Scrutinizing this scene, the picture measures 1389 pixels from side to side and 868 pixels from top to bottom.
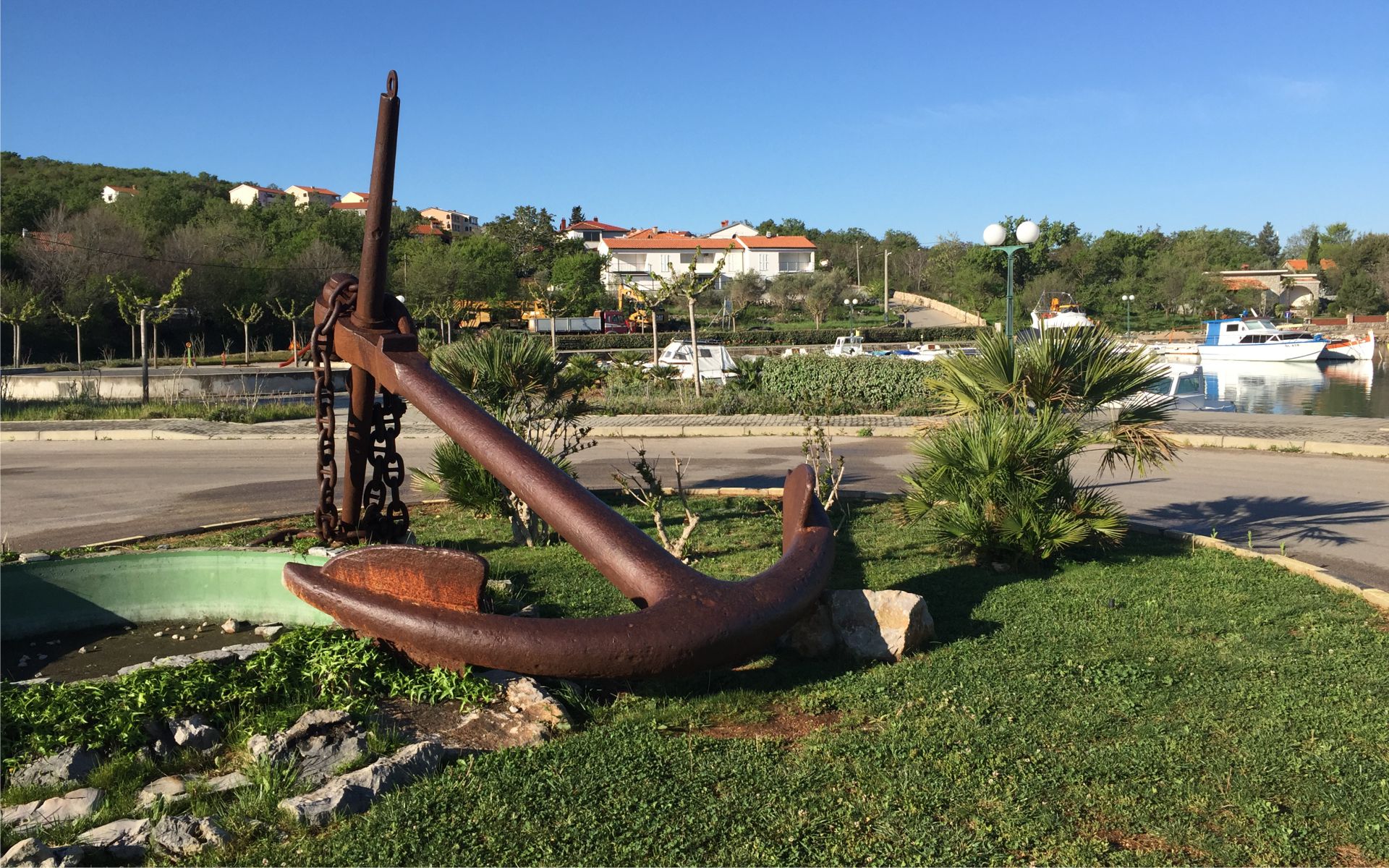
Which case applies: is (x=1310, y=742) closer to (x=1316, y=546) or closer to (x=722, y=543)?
(x=722, y=543)

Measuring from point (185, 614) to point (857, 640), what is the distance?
4034 mm

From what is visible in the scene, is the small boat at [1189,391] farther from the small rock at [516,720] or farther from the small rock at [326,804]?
the small rock at [326,804]

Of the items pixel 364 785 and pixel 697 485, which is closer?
pixel 364 785

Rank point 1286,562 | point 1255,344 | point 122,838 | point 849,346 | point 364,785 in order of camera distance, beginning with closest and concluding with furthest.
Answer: point 122,838
point 364,785
point 1286,562
point 849,346
point 1255,344

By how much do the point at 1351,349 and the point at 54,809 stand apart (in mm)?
56331

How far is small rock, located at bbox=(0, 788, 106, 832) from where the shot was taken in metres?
3.44

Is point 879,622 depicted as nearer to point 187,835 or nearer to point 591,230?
point 187,835

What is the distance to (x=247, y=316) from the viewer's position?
4944cm

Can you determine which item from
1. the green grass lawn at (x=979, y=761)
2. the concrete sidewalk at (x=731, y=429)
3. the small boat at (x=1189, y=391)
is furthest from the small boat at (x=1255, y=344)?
the green grass lawn at (x=979, y=761)

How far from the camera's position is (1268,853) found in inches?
128

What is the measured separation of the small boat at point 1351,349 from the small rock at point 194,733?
54.3m

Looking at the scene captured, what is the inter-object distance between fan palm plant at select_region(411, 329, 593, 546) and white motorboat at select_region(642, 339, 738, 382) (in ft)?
52.3

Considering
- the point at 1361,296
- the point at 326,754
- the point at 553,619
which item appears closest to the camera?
the point at 326,754

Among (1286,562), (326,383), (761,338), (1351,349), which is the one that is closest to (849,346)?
(761,338)
